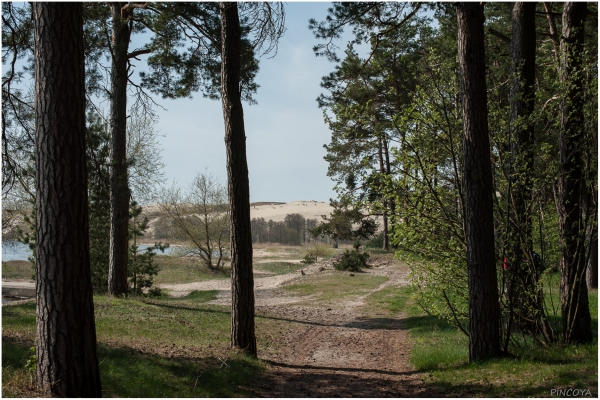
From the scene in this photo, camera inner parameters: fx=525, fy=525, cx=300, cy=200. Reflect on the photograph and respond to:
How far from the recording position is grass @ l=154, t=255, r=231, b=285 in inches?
1062

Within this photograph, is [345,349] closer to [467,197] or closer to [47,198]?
[467,197]

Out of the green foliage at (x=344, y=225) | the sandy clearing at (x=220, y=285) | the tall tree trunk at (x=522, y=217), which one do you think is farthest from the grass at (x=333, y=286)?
the tall tree trunk at (x=522, y=217)

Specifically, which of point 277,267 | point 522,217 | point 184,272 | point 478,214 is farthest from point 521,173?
point 277,267

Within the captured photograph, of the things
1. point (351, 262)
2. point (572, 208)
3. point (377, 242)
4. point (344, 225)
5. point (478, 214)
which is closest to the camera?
point (478, 214)

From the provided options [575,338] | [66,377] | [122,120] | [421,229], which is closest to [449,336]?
[575,338]

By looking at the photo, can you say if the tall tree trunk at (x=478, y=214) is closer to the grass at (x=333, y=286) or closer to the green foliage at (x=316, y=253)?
the grass at (x=333, y=286)

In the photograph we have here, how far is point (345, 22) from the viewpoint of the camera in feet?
34.5

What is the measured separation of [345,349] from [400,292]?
9.16 metres

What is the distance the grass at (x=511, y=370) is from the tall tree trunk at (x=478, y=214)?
412 mm

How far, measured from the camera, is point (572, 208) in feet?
24.7

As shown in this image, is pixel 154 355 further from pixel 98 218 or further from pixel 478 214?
pixel 98 218

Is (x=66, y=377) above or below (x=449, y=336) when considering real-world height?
above

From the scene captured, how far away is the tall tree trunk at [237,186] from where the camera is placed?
802cm

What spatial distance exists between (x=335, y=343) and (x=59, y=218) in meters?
6.97
